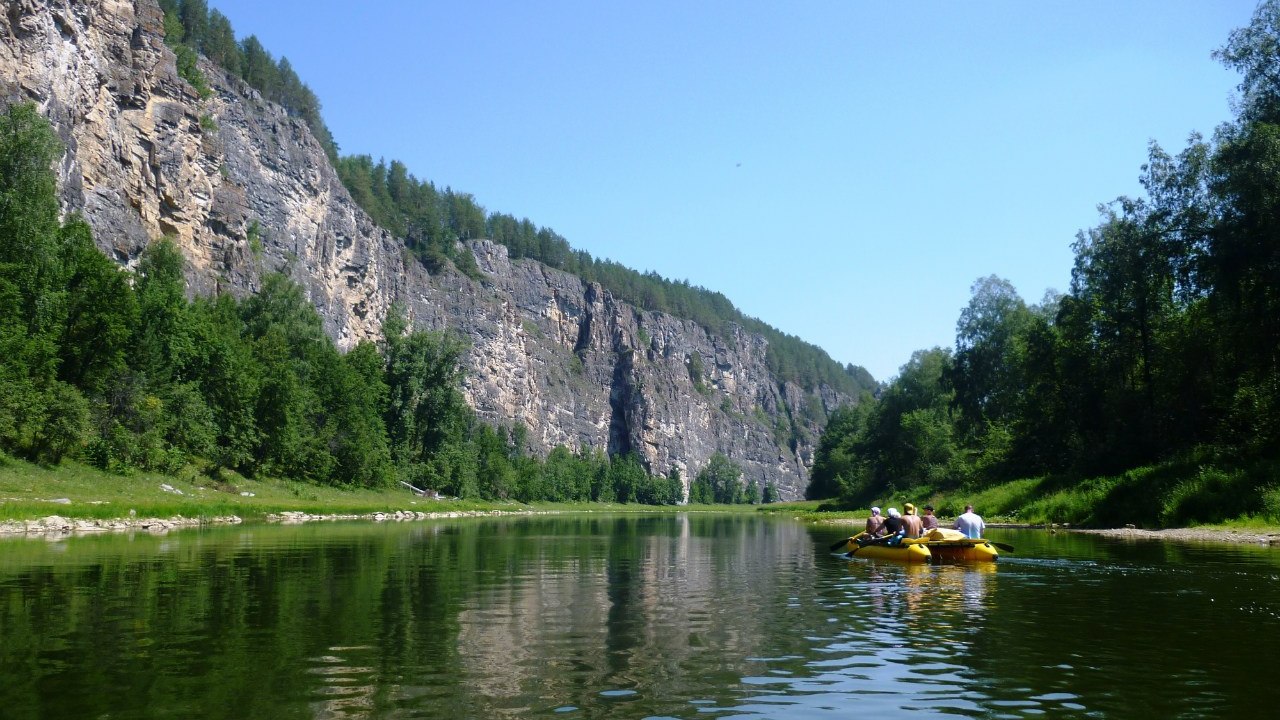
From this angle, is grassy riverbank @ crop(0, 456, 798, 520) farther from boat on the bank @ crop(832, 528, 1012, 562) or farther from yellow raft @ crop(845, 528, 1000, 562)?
yellow raft @ crop(845, 528, 1000, 562)

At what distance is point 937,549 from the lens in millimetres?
26641

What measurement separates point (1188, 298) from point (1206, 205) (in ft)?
14.3

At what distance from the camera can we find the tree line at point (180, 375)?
47781 millimetres

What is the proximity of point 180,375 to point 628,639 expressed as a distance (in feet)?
202

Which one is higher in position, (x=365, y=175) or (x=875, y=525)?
(x=365, y=175)

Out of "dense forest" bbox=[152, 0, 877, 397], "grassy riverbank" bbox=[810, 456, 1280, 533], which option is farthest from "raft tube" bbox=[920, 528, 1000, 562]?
"dense forest" bbox=[152, 0, 877, 397]

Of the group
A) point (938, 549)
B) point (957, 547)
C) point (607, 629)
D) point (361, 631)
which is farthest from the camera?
point (938, 549)

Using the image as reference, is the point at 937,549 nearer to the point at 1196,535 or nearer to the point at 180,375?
the point at 1196,535

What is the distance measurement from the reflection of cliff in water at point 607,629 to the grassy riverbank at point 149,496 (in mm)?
22276

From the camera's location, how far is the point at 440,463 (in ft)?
324

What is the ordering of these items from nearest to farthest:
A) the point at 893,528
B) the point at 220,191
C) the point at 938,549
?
the point at 938,549 → the point at 893,528 → the point at 220,191

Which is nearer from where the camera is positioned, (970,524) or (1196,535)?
(970,524)

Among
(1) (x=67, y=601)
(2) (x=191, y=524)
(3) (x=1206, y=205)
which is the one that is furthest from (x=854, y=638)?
(3) (x=1206, y=205)

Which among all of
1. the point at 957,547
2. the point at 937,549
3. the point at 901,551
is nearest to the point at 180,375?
the point at 901,551
